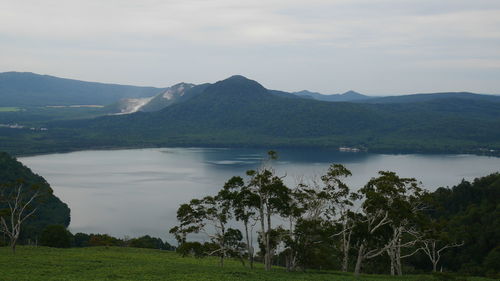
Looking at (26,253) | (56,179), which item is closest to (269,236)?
(26,253)

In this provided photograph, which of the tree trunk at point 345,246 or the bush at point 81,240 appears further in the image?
the bush at point 81,240

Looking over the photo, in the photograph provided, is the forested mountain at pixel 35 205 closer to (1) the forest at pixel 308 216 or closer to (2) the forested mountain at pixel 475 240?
(1) the forest at pixel 308 216

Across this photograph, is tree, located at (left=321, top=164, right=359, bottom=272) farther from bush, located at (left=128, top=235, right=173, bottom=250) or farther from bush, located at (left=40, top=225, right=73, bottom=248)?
bush, located at (left=128, top=235, right=173, bottom=250)

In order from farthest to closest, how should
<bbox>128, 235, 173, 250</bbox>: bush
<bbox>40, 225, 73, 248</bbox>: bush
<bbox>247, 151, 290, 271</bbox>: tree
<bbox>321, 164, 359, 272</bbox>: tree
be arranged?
<bbox>128, 235, 173, 250</bbox>: bush, <bbox>40, 225, 73, 248</bbox>: bush, <bbox>321, 164, 359, 272</bbox>: tree, <bbox>247, 151, 290, 271</bbox>: tree

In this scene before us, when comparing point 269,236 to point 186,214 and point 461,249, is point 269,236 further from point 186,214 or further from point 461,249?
point 461,249

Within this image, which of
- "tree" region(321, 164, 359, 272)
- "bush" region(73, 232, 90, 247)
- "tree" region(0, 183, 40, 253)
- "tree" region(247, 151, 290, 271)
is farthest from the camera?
"bush" region(73, 232, 90, 247)

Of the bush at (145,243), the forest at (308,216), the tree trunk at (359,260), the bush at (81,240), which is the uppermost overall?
the forest at (308,216)

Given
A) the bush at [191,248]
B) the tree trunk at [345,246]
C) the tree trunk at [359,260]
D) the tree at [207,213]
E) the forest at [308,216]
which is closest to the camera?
the forest at [308,216]

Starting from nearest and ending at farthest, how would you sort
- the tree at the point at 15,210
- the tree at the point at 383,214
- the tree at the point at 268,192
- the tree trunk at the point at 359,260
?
the tree at the point at 383,214, the tree at the point at 268,192, the tree trunk at the point at 359,260, the tree at the point at 15,210

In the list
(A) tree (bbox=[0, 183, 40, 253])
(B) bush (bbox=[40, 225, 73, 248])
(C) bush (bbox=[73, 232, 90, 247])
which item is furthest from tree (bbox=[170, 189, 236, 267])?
(C) bush (bbox=[73, 232, 90, 247])

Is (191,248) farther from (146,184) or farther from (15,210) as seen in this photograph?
(146,184)

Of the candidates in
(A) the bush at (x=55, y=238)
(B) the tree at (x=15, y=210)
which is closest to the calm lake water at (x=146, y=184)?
(A) the bush at (x=55, y=238)

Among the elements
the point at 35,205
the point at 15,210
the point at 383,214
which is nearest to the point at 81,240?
the point at 15,210

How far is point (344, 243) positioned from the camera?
37.8m
